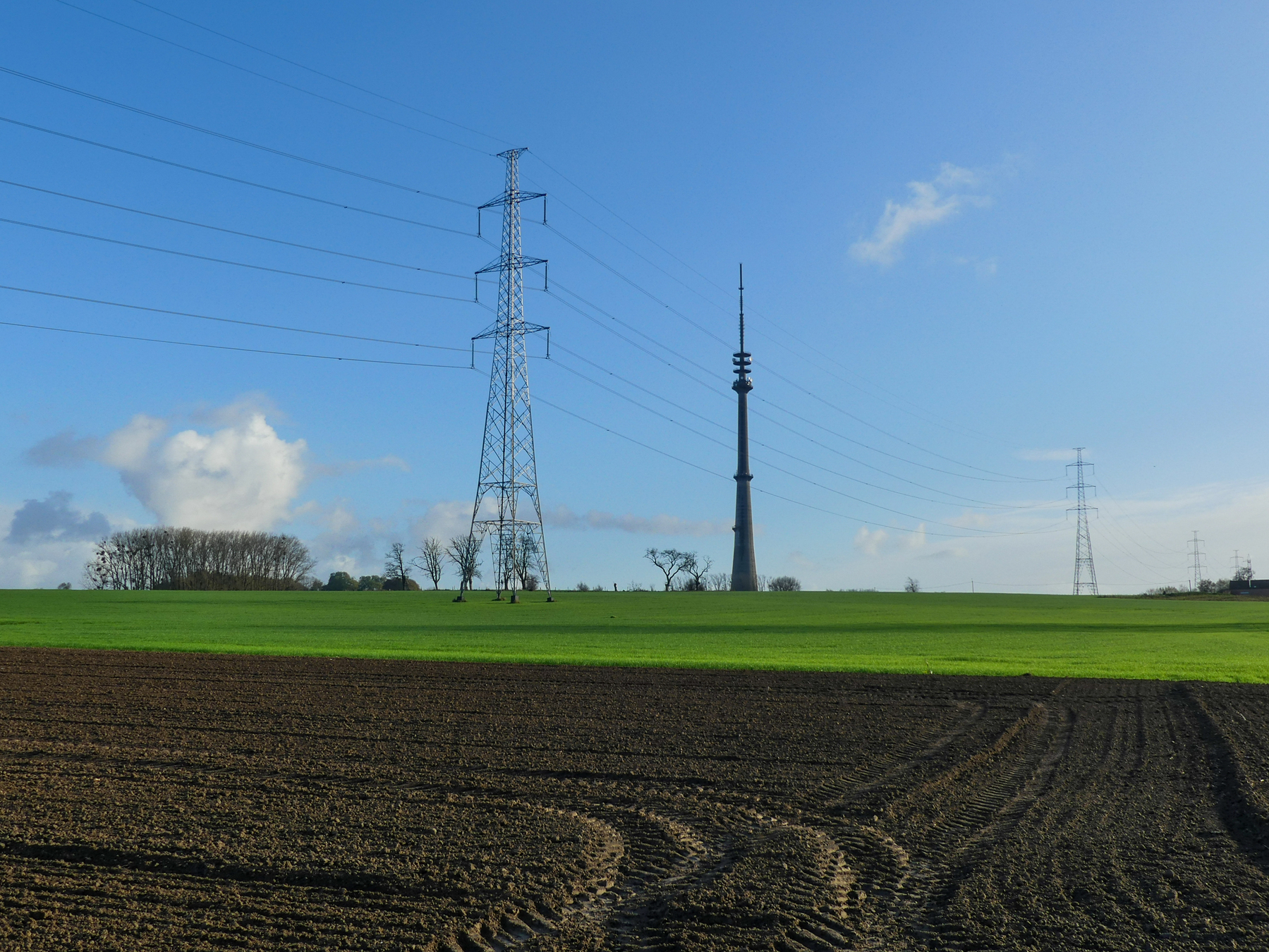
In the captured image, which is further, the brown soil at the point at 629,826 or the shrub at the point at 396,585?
the shrub at the point at 396,585

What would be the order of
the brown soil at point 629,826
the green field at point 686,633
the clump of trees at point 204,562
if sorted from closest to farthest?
the brown soil at point 629,826 → the green field at point 686,633 → the clump of trees at point 204,562

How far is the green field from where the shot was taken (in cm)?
2398

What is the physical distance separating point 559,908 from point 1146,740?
30.5 ft

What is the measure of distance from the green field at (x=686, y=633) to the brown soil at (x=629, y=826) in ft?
29.6

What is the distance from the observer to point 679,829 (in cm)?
784

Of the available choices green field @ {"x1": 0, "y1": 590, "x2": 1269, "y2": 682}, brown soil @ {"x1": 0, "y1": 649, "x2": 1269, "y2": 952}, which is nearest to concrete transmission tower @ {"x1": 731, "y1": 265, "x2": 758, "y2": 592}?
green field @ {"x1": 0, "y1": 590, "x2": 1269, "y2": 682}

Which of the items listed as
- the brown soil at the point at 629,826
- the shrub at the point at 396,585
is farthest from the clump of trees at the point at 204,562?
the brown soil at the point at 629,826

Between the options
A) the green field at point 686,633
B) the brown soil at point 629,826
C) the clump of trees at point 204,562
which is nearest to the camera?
the brown soil at point 629,826

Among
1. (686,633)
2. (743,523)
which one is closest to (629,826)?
(686,633)

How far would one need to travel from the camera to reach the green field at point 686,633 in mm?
23984

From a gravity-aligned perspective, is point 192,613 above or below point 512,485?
below

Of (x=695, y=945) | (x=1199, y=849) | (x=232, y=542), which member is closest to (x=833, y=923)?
(x=695, y=945)

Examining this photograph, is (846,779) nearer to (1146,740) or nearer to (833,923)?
(833,923)

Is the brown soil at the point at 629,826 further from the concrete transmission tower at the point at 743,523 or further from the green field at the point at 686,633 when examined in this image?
the concrete transmission tower at the point at 743,523
